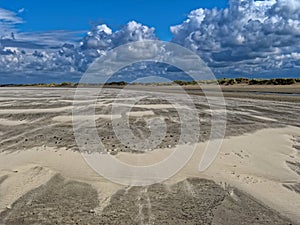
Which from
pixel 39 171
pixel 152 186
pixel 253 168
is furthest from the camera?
pixel 253 168

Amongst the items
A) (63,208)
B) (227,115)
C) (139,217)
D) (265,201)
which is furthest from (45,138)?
(227,115)

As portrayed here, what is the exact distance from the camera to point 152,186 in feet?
23.5

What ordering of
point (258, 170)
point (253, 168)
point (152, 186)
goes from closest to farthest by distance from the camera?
point (152, 186)
point (258, 170)
point (253, 168)

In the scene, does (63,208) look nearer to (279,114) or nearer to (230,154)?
(230,154)

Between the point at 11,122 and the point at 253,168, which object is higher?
the point at 253,168

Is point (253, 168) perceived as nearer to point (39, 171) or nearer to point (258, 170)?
point (258, 170)

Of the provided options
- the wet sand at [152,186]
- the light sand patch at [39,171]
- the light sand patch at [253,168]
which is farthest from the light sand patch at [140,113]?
the light sand patch at [39,171]

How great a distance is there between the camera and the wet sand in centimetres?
571

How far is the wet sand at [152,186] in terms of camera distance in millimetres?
5715

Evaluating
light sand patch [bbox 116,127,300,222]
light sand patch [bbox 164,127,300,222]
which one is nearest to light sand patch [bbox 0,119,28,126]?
light sand patch [bbox 116,127,300,222]

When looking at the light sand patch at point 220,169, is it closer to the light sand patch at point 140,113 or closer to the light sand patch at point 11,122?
the light sand patch at point 11,122

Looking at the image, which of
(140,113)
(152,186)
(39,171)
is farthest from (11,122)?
(152,186)

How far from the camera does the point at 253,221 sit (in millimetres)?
5539

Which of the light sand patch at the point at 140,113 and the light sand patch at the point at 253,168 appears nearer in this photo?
the light sand patch at the point at 253,168
